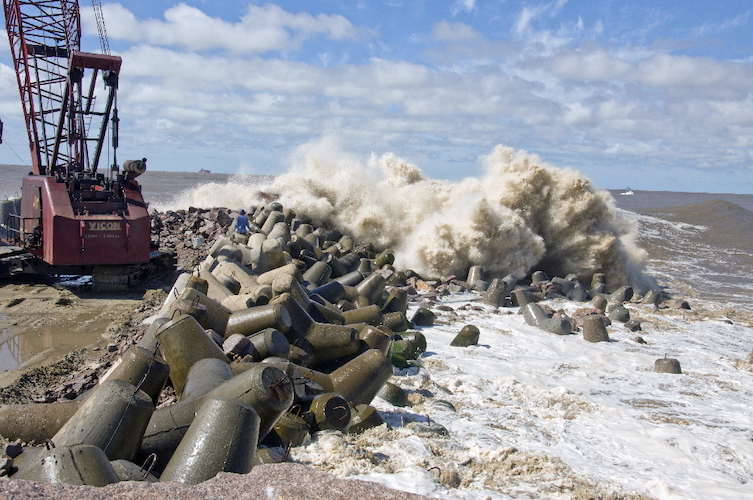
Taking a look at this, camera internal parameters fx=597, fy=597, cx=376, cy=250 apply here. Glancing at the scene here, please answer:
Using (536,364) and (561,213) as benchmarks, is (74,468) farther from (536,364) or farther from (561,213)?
(561,213)

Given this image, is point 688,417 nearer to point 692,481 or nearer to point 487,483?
point 692,481

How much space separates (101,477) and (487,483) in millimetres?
2573

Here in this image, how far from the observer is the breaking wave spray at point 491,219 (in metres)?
14.3

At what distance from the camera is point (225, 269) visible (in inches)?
342

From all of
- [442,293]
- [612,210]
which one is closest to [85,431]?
[442,293]

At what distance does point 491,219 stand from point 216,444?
11.8m

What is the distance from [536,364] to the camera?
780cm

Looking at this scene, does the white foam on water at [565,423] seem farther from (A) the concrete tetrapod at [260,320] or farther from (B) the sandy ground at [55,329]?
(B) the sandy ground at [55,329]

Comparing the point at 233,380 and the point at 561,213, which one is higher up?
the point at 561,213

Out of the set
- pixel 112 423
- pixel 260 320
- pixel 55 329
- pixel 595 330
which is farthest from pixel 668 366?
pixel 55 329

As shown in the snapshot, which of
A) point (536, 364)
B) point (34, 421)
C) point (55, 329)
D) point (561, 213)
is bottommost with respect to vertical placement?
point (55, 329)

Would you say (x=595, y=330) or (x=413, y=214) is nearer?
(x=595, y=330)

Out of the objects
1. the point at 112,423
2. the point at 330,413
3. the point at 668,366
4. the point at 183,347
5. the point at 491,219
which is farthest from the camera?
the point at 491,219

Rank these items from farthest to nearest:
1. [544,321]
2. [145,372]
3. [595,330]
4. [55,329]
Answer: [544,321] < [595,330] < [55,329] < [145,372]
